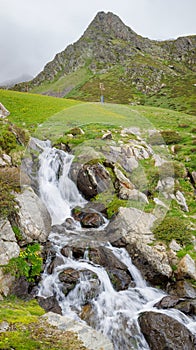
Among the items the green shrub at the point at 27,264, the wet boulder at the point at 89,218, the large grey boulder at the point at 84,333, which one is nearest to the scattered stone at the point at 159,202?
the wet boulder at the point at 89,218

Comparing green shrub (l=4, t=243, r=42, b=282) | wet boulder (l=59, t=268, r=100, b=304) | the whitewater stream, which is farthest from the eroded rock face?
green shrub (l=4, t=243, r=42, b=282)

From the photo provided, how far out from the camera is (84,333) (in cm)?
736

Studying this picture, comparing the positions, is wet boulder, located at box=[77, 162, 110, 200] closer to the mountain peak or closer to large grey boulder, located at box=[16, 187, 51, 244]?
large grey boulder, located at box=[16, 187, 51, 244]

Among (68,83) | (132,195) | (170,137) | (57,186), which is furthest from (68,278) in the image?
(68,83)

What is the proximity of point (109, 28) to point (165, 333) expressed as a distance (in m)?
210

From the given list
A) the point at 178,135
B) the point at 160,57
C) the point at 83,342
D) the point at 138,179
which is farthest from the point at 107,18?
the point at 83,342

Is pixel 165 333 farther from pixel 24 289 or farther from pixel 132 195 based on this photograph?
pixel 132 195

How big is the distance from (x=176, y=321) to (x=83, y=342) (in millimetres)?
3947

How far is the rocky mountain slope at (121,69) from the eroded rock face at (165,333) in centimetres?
7046

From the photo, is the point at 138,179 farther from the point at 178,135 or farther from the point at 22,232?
the point at 178,135

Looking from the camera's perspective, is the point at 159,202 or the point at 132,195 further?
the point at 159,202

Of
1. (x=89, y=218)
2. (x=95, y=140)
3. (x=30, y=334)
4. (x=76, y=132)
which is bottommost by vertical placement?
(x=89, y=218)

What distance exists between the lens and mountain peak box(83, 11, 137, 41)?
589ft

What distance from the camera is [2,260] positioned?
995 cm
